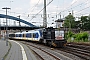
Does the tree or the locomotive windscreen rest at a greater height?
the tree

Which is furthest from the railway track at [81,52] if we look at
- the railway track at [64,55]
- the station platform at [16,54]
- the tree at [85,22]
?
the tree at [85,22]

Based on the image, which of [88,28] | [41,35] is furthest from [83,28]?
[41,35]

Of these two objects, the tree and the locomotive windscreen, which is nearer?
the locomotive windscreen

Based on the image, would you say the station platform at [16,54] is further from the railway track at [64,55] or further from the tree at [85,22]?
the tree at [85,22]

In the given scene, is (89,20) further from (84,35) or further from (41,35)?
(41,35)

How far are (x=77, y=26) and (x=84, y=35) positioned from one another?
74.2 m

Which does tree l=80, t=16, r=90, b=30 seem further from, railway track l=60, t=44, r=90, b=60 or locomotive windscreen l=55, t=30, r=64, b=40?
railway track l=60, t=44, r=90, b=60

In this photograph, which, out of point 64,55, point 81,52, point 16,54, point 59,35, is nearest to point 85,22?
point 59,35

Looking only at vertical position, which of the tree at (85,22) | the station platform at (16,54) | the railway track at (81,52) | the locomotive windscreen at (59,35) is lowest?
the station platform at (16,54)

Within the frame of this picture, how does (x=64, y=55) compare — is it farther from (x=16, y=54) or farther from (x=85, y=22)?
(x=85, y=22)

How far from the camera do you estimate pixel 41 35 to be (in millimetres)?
40594

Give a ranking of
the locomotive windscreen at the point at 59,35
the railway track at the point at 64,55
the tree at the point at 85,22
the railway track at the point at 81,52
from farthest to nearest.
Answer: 1. the tree at the point at 85,22
2. the locomotive windscreen at the point at 59,35
3. the railway track at the point at 81,52
4. the railway track at the point at 64,55

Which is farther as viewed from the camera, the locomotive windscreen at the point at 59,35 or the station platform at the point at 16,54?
the locomotive windscreen at the point at 59,35

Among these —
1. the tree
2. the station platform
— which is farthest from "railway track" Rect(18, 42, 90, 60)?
the tree
